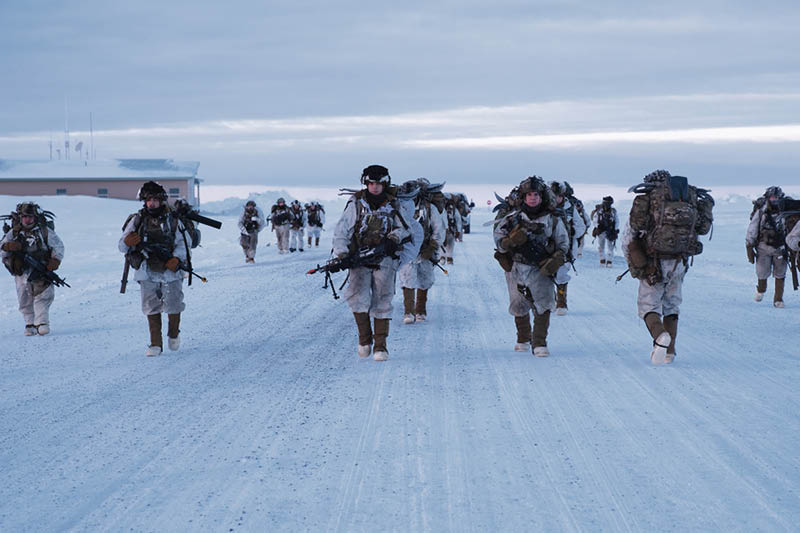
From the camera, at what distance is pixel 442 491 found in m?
Result: 4.39

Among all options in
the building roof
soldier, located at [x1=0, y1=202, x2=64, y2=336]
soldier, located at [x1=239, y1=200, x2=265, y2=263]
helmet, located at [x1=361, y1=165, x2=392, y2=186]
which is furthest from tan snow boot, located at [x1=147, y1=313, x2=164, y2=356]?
the building roof

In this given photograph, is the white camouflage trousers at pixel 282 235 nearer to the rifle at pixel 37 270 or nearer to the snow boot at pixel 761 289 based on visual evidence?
the rifle at pixel 37 270

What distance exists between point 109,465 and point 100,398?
1.93 m

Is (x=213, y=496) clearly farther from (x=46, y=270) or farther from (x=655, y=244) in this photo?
(x=46, y=270)

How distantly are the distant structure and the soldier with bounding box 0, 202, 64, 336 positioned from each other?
49534 mm

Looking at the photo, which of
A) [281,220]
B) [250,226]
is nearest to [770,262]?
[250,226]

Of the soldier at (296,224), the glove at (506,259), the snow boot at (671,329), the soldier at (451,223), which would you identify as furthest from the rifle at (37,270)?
the soldier at (296,224)

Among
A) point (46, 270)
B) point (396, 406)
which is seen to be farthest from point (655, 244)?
point (46, 270)

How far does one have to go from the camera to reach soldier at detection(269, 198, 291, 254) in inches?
1007

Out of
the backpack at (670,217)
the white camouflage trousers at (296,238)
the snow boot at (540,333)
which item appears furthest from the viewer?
the white camouflage trousers at (296,238)

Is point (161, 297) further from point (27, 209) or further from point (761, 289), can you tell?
point (761, 289)

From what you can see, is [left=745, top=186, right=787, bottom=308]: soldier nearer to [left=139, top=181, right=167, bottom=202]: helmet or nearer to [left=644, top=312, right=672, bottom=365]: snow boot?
[left=644, top=312, right=672, bottom=365]: snow boot

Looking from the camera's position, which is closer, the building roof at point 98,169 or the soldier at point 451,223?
the soldier at point 451,223

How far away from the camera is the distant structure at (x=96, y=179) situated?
59969 millimetres
